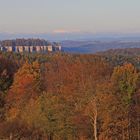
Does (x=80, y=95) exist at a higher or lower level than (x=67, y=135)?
higher

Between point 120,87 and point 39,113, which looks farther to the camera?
point 120,87

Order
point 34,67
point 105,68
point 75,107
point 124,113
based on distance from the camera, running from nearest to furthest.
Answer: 1. point 75,107
2. point 124,113
3. point 34,67
4. point 105,68

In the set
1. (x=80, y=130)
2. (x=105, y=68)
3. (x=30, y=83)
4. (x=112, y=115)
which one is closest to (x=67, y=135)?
(x=80, y=130)

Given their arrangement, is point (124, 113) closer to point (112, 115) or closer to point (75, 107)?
point (112, 115)

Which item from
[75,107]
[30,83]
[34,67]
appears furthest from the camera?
[34,67]

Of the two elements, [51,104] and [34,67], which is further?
[34,67]

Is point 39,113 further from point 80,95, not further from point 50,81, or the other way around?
point 50,81

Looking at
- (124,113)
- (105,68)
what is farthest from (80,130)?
(105,68)

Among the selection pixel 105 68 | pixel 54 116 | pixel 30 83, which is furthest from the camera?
pixel 105 68

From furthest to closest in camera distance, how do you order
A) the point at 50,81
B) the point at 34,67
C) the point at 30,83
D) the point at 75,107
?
the point at 50,81 → the point at 34,67 → the point at 30,83 → the point at 75,107
